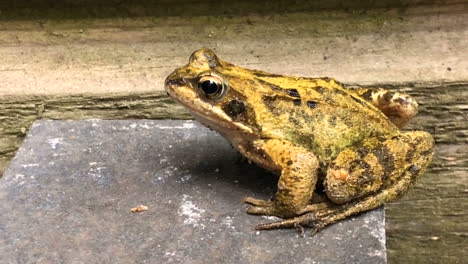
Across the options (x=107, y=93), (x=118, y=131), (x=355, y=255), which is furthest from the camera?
(x=107, y=93)

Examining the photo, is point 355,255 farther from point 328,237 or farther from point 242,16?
point 242,16

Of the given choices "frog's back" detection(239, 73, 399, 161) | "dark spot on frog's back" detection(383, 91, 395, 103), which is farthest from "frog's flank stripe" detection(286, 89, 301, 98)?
"dark spot on frog's back" detection(383, 91, 395, 103)

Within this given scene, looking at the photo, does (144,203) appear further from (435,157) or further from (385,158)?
(435,157)

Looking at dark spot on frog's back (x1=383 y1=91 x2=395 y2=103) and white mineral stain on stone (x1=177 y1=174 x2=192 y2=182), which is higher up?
dark spot on frog's back (x1=383 y1=91 x2=395 y2=103)

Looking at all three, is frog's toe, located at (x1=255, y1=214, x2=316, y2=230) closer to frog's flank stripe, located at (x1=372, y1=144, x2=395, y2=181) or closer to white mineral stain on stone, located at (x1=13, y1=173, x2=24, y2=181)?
frog's flank stripe, located at (x1=372, y1=144, x2=395, y2=181)

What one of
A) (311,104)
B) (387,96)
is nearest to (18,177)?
(311,104)

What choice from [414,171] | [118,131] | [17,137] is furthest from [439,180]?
[17,137]
